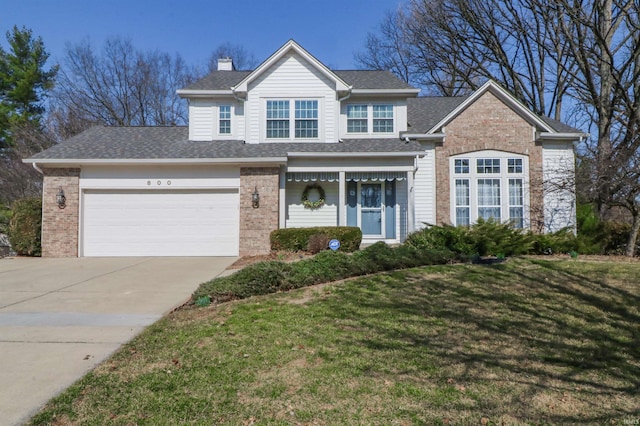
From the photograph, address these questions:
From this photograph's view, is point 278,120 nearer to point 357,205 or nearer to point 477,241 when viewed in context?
point 357,205

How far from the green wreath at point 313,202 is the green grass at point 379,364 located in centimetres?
763

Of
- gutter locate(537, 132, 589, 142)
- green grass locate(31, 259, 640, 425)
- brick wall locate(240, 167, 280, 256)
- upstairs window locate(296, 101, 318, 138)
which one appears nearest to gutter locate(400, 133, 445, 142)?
upstairs window locate(296, 101, 318, 138)

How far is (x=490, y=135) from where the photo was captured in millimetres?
13414

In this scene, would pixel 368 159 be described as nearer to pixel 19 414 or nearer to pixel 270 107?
pixel 270 107

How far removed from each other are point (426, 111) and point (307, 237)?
25.3 feet

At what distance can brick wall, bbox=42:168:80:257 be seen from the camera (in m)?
12.5

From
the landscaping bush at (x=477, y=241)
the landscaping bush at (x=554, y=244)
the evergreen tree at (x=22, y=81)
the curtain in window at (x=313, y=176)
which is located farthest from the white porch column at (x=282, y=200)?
the evergreen tree at (x=22, y=81)

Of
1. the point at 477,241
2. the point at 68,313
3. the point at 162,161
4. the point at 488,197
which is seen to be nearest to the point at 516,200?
the point at 488,197

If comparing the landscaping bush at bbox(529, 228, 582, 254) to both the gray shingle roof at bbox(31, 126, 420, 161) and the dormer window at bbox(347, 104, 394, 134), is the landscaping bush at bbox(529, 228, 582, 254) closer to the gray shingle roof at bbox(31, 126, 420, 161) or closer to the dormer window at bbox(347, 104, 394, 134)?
the gray shingle roof at bbox(31, 126, 420, 161)

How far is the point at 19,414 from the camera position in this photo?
2.96 m

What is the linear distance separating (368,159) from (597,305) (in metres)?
8.17

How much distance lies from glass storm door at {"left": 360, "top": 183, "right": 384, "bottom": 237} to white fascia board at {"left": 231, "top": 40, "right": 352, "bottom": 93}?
3545mm

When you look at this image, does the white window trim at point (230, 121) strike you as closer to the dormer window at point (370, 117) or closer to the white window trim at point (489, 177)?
the dormer window at point (370, 117)

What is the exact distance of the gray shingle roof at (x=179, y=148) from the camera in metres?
12.8
